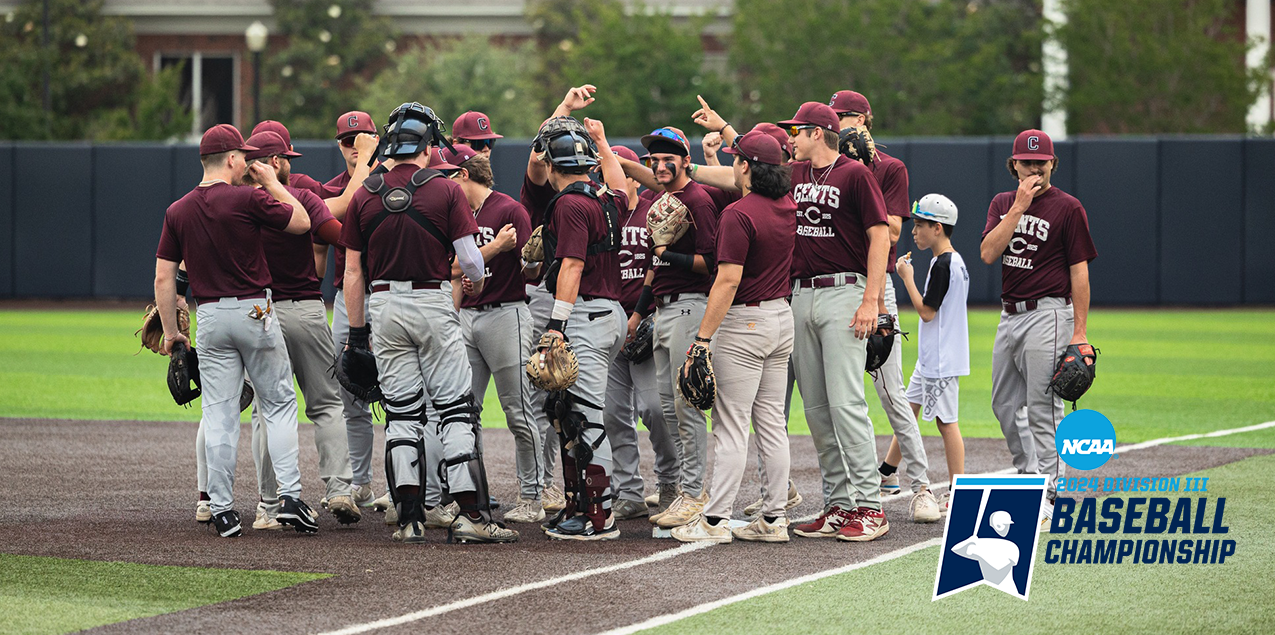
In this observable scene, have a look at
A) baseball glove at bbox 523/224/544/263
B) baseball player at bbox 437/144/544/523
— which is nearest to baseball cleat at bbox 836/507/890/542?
baseball player at bbox 437/144/544/523

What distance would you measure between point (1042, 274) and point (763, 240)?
5.99 feet

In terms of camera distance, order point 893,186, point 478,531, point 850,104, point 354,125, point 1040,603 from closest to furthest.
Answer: point 1040,603 → point 478,531 → point 893,186 → point 850,104 → point 354,125

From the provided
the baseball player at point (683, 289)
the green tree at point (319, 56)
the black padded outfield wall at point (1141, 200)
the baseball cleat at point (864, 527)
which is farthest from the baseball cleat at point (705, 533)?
the green tree at point (319, 56)

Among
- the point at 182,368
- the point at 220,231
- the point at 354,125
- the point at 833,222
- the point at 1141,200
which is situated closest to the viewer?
the point at 220,231

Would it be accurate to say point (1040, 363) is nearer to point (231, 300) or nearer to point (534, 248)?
point (534, 248)

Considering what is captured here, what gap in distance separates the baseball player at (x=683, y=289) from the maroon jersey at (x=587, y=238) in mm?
254

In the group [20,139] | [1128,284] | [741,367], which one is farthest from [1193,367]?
[20,139]

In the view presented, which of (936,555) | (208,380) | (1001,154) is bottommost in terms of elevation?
(936,555)

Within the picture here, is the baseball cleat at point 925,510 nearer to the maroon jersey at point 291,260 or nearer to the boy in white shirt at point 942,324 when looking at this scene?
the boy in white shirt at point 942,324

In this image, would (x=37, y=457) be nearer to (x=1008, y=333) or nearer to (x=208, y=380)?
(x=208, y=380)

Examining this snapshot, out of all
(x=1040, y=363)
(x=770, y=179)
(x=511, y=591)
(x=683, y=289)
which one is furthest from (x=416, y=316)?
(x=1040, y=363)

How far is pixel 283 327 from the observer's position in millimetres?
7648

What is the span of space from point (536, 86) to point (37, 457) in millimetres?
33779

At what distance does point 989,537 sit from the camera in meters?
6.16
